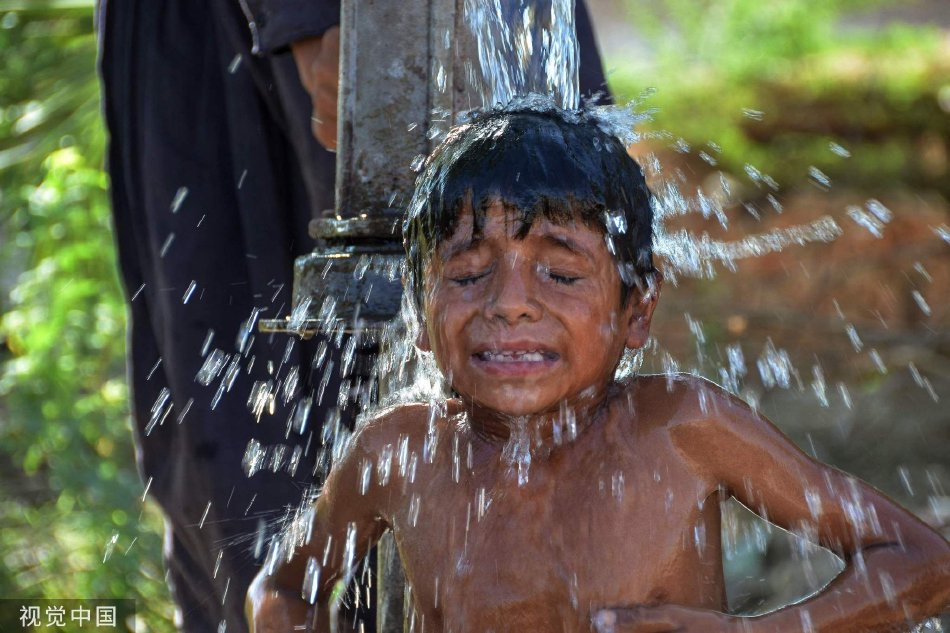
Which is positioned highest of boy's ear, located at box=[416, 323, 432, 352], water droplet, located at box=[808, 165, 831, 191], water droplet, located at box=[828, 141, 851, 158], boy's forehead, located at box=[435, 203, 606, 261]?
boy's forehead, located at box=[435, 203, 606, 261]

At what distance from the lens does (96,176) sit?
4.86 meters

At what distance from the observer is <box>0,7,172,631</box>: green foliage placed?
4816 millimetres

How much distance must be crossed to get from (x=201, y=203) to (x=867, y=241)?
12.5 ft

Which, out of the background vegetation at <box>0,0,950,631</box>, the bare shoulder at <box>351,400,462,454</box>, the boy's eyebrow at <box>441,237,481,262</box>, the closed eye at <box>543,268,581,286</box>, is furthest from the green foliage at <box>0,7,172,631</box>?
the closed eye at <box>543,268,581,286</box>

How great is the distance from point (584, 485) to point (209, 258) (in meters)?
1.74

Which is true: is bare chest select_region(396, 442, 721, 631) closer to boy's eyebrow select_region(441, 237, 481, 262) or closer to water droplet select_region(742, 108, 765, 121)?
boy's eyebrow select_region(441, 237, 481, 262)

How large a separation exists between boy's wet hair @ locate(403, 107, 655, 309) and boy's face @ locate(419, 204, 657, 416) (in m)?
0.02

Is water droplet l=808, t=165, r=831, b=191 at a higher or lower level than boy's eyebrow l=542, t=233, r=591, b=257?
lower

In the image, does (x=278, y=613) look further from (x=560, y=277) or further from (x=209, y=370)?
(x=209, y=370)

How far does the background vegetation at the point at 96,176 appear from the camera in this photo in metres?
4.86

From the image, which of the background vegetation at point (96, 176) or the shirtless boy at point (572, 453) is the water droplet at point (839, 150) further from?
the shirtless boy at point (572, 453)

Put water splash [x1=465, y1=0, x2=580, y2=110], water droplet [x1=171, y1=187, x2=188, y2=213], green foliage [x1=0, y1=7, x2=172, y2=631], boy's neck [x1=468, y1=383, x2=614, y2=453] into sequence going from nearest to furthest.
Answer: boy's neck [x1=468, y1=383, x2=614, y2=453] → water splash [x1=465, y1=0, x2=580, y2=110] → water droplet [x1=171, y1=187, x2=188, y2=213] → green foliage [x1=0, y1=7, x2=172, y2=631]

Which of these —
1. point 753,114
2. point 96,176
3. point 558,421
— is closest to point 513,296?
point 558,421

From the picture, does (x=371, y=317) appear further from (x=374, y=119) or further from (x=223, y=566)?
(x=223, y=566)
